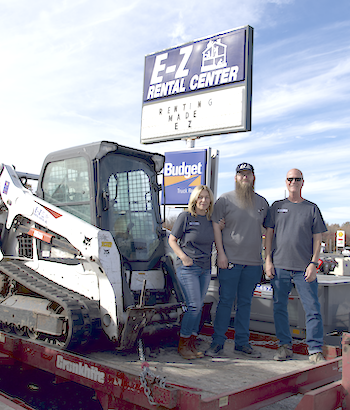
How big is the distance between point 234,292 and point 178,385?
1691 mm

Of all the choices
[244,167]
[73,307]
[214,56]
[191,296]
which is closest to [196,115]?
[214,56]

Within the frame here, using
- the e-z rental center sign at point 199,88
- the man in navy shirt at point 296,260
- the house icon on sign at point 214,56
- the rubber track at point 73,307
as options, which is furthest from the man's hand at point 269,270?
the house icon on sign at point 214,56

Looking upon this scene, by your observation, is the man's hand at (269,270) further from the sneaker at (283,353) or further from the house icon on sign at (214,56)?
the house icon on sign at (214,56)

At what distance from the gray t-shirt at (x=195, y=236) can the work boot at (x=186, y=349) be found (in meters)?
0.80

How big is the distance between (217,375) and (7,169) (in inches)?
151

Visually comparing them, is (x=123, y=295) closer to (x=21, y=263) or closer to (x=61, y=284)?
(x=61, y=284)

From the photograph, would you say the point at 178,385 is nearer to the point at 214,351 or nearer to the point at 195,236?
the point at 214,351

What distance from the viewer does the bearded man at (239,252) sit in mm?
4441

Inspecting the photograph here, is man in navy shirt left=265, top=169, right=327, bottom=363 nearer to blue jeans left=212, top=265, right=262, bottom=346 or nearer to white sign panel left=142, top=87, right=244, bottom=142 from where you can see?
blue jeans left=212, top=265, right=262, bottom=346

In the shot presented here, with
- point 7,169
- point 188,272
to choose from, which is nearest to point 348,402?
point 188,272

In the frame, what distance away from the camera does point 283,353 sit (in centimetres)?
432

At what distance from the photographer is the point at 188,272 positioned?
4.29m

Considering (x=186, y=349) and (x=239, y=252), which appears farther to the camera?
(x=239, y=252)

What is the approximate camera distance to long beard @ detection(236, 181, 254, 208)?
4523mm
